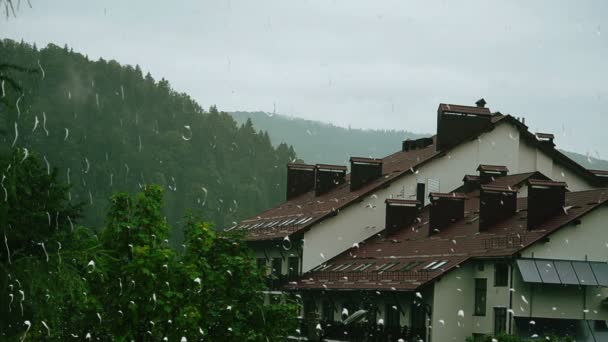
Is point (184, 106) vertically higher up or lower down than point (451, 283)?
higher up

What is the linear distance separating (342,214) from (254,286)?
26805 millimetres

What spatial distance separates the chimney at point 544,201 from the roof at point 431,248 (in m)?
0.31

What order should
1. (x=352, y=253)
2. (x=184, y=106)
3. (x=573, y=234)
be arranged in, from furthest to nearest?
(x=184, y=106), (x=352, y=253), (x=573, y=234)

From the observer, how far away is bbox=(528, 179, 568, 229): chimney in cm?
4381

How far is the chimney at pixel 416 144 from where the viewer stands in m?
67.6

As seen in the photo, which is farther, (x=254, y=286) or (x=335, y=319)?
(x=335, y=319)

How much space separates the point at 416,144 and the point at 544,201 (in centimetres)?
2546

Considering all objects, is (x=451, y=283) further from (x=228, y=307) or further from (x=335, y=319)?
(x=228, y=307)

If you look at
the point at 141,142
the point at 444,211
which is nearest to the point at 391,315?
the point at 444,211

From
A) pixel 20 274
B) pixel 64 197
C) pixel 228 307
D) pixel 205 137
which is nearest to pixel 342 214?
pixel 64 197

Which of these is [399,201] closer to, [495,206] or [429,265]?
[495,206]

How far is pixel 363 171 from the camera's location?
63.2 metres

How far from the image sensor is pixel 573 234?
141 feet

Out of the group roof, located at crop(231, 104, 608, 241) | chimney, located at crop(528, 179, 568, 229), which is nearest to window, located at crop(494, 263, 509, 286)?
chimney, located at crop(528, 179, 568, 229)
